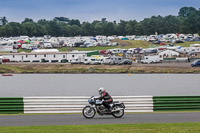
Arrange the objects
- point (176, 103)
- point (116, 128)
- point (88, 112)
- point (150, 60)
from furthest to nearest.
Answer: point (150, 60) → point (176, 103) → point (88, 112) → point (116, 128)

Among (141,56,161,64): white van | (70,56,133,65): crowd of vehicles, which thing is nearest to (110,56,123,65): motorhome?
(70,56,133,65): crowd of vehicles

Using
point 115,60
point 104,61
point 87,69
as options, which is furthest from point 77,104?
point 104,61

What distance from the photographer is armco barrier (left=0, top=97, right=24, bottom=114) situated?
1208 inches

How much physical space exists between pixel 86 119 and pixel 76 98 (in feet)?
13.6

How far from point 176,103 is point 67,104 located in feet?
23.7

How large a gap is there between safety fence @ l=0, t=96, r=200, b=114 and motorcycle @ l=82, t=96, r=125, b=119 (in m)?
3.20

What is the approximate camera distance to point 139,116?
28500mm

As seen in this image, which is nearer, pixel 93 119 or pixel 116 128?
pixel 116 128

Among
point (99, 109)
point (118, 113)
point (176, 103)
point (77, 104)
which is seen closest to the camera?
point (99, 109)

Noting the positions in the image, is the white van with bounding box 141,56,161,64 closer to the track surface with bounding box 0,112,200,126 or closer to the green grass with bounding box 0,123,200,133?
the track surface with bounding box 0,112,200,126

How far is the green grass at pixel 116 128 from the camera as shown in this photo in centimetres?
2220

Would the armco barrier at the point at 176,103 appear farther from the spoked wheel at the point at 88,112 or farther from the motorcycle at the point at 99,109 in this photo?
the spoked wheel at the point at 88,112

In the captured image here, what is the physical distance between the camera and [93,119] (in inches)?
1072

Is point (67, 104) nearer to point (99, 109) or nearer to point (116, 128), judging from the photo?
point (99, 109)
